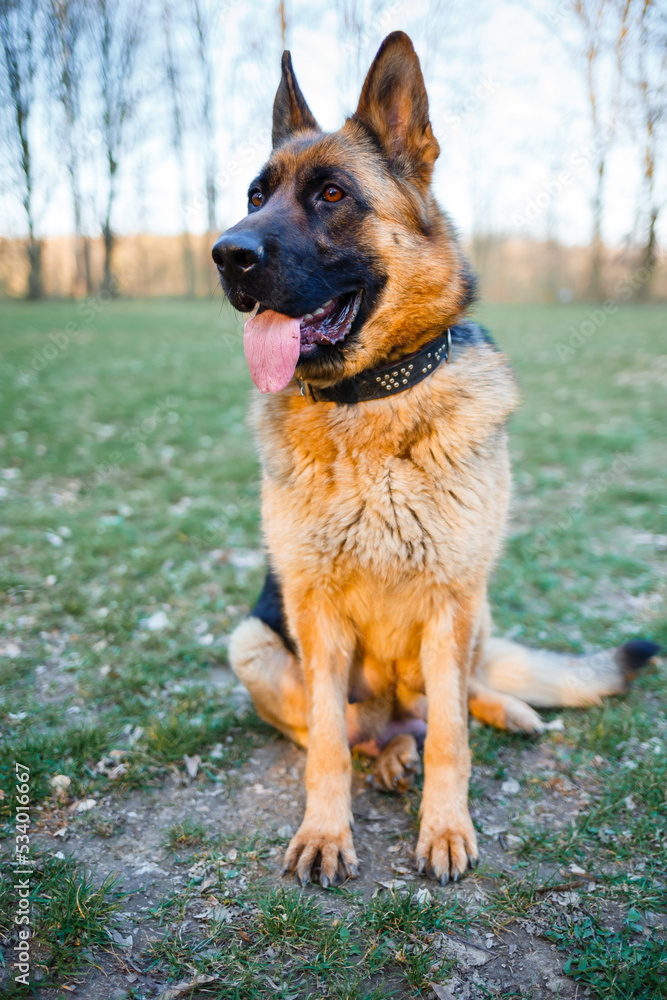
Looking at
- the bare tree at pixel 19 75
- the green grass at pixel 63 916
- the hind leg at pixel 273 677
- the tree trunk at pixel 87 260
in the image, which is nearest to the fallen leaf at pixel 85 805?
the green grass at pixel 63 916

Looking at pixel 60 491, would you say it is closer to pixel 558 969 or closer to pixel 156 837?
pixel 156 837

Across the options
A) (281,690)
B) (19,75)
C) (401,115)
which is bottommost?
(281,690)

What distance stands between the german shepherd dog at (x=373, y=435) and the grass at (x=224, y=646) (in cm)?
32

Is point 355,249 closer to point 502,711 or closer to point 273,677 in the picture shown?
point 273,677

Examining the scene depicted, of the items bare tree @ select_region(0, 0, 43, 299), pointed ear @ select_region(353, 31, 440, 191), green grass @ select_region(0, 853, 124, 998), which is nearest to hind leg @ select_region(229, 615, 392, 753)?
green grass @ select_region(0, 853, 124, 998)

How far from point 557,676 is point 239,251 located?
8.07 feet

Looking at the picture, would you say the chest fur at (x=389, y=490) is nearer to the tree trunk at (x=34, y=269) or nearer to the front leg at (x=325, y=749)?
the front leg at (x=325, y=749)

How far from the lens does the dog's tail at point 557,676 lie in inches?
116

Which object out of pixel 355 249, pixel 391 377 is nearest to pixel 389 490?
pixel 391 377

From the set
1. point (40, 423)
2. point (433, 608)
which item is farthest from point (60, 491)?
point (433, 608)

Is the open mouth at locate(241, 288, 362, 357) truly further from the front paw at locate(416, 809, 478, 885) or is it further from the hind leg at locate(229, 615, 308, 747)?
the front paw at locate(416, 809, 478, 885)

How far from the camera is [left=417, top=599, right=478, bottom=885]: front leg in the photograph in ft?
7.08

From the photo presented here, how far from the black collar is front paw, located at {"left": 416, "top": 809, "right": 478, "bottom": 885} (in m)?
1.65

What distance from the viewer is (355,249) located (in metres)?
2.21
